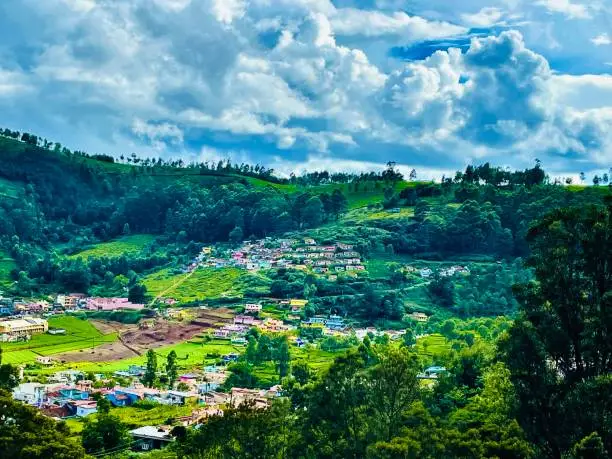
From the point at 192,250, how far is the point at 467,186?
178ft

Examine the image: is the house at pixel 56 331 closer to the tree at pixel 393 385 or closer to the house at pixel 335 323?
the house at pixel 335 323

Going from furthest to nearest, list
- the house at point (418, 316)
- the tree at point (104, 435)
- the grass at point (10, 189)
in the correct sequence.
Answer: the grass at point (10, 189)
the house at point (418, 316)
the tree at point (104, 435)

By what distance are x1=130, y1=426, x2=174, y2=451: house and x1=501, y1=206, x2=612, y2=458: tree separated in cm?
2520

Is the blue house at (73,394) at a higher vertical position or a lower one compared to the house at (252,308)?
lower

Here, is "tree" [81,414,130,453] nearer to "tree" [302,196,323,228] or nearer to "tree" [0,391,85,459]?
"tree" [0,391,85,459]

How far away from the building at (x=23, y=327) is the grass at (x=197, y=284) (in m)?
20.9

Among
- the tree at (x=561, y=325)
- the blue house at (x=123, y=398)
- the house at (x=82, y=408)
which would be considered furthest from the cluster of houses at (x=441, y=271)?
the tree at (x=561, y=325)

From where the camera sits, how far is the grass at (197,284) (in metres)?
108

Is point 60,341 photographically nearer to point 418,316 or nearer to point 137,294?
point 137,294

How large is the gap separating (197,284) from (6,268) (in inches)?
1444

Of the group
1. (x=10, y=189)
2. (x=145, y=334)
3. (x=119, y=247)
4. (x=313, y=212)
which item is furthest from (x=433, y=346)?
(x=10, y=189)

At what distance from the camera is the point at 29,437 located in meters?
26.1

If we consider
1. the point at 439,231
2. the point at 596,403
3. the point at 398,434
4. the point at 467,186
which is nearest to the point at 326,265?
the point at 439,231

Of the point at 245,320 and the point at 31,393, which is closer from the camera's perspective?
the point at 31,393
